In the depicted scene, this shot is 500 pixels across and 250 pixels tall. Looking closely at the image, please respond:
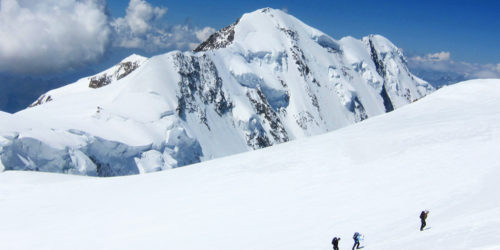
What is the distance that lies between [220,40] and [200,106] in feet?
179

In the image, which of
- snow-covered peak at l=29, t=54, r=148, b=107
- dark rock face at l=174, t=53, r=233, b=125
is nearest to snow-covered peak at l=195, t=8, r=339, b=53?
dark rock face at l=174, t=53, r=233, b=125

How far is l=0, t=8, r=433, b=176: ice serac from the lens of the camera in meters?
70.6

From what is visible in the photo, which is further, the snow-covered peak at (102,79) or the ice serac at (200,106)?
the snow-covered peak at (102,79)

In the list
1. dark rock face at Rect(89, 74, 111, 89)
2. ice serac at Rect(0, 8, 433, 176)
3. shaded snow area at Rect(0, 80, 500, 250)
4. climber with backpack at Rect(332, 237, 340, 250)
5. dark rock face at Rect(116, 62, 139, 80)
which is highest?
dark rock face at Rect(116, 62, 139, 80)

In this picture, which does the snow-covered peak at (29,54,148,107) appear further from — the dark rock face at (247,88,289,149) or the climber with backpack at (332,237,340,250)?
the climber with backpack at (332,237,340,250)

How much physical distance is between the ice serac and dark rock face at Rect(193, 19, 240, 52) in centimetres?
59

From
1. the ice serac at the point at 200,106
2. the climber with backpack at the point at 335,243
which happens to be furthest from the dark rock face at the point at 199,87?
the climber with backpack at the point at 335,243

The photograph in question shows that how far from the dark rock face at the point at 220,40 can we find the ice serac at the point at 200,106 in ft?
1.95

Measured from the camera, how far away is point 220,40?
559 feet

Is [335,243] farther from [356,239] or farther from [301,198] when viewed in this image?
[301,198]

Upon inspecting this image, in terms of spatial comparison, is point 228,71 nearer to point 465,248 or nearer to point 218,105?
point 218,105

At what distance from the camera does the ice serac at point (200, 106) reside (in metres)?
70.6

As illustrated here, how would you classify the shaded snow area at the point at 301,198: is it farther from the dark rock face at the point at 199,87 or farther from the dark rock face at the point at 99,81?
the dark rock face at the point at 99,81

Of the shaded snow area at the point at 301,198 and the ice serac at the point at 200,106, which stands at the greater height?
the ice serac at the point at 200,106
